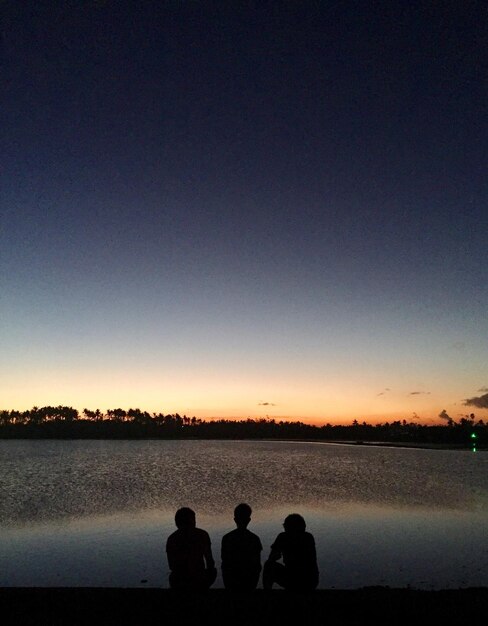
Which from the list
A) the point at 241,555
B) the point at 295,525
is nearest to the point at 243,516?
the point at 241,555

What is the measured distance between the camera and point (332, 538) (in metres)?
23.1

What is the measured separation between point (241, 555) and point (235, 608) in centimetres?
104

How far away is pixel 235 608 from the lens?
7.16 metres

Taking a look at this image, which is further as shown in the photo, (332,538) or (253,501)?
(253,501)

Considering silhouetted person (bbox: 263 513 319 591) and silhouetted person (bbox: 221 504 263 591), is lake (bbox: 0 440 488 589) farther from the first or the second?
silhouetted person (bbox: 263 513 319 591)

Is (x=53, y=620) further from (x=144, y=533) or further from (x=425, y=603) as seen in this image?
(x=144, y=533)

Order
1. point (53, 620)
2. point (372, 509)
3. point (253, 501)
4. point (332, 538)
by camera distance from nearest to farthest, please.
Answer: point (53, 620) < point (332, 538) < point (372, 509) < point (253, 501)

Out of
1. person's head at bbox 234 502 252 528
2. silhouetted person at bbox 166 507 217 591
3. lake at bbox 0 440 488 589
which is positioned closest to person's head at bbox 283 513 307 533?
person's head at bbox 234 502 252 528

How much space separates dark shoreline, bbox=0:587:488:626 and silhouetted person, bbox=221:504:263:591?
1.04 ft

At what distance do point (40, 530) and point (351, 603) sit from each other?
935 inches

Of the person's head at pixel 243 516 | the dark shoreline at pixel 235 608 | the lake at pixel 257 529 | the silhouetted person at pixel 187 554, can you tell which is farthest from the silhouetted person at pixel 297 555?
the lake at pixel 257 529

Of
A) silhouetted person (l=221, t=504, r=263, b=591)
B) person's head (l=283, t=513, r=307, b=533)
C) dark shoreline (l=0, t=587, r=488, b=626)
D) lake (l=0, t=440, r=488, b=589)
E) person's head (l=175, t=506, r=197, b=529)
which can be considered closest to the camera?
dark shoreline (l=0, t=587, r=488, b=626)

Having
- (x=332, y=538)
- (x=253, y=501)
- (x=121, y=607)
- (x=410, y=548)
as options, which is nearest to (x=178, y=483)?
(x=253, y=501)

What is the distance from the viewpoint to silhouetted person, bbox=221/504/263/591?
26.7ft
